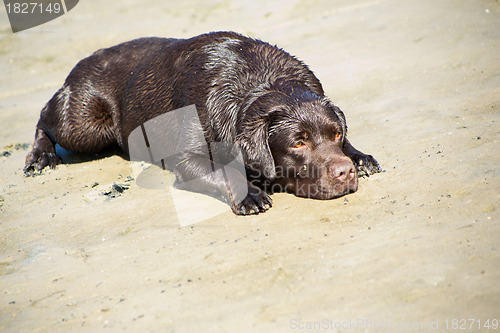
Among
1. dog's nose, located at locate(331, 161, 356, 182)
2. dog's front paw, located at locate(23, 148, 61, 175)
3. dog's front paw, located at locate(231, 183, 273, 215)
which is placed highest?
dog's nose, located at locate(331, 161, 356, 182)

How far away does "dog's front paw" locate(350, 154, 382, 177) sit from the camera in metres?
4.50

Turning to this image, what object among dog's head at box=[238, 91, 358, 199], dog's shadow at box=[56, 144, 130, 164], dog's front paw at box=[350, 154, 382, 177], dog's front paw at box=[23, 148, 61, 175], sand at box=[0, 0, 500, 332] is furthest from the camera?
dog's shadow at box=[56, 144, 130, 164]

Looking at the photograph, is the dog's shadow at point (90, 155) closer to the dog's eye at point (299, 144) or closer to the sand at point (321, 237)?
the sand at point (321, 237)

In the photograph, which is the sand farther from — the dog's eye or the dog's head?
the dog's eye

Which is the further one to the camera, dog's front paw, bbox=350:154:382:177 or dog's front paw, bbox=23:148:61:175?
dog's front paw, bbox=23:148:61:175

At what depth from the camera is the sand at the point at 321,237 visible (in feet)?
9.34

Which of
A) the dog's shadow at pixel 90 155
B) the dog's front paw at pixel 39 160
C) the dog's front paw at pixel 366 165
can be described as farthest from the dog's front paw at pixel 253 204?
the dog's front paw at pixel 39 160

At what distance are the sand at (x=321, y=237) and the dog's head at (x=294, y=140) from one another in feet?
0.67

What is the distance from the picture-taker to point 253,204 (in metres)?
4.18

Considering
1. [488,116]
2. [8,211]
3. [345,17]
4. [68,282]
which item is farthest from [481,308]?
[345,17]

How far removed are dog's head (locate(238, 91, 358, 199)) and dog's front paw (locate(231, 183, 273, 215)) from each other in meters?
0.21

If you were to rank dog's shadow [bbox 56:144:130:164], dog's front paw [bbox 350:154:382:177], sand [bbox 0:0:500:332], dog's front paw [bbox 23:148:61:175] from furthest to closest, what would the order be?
dog's shadow [bbox 56:144:130:164], dog's front paw [bbox 23:148:61:175], dog's front paw [bbox 350:154:382:177], sand [bbox 0:0:500:332]

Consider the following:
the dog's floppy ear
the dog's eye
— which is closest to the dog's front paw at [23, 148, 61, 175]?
the dog's floppy ear

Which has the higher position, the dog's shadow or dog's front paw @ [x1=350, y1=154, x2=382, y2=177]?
dog's front paw @ [x1=350, y1=154, x2=382, y2=177]
